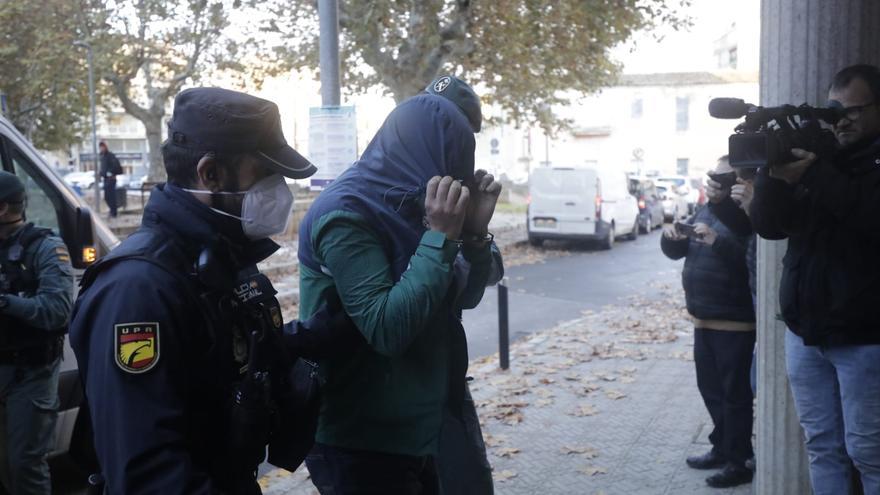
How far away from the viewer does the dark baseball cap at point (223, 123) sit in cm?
189

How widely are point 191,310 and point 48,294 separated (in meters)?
2.45

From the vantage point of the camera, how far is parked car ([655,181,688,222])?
28969 mm

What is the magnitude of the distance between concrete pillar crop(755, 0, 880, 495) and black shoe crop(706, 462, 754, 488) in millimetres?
1122

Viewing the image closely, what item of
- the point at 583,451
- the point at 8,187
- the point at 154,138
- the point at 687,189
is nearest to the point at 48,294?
the point at 8,187

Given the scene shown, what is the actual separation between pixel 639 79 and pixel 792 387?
55.4 meters

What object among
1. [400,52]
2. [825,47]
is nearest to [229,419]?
[825,47]

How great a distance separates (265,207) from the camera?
2006mm

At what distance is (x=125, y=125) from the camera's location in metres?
76.9

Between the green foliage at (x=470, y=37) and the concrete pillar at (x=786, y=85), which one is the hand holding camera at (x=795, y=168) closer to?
the concrete pillar at (x=786, y=85)

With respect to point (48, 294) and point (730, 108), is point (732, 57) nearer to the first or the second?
point (730, 108)

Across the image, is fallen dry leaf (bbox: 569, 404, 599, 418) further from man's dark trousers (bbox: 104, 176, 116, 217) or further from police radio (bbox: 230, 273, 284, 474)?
man's dark trousers (bbox: 104, 176, 116, 217)

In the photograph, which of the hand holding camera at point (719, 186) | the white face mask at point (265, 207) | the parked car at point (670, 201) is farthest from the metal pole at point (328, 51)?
the parked car at point (670, 201)

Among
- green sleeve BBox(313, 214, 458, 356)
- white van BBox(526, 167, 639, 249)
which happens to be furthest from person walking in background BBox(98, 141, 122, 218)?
green sleeve BBox(313, 214, 458, 356)

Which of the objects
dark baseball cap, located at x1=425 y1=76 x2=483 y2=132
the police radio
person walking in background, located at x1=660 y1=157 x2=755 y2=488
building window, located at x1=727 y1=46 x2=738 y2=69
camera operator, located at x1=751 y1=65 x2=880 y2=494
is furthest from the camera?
building window, located at x1=727 y1=46 x2=738 y2=69
